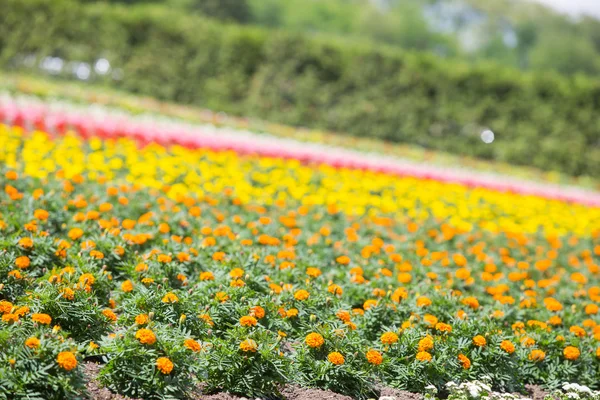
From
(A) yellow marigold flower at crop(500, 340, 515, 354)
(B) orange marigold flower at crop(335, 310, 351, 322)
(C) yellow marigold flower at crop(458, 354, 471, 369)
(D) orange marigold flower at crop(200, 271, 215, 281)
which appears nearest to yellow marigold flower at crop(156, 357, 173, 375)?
(D) orange marigold flower at crop(200, 271, 215, 281)

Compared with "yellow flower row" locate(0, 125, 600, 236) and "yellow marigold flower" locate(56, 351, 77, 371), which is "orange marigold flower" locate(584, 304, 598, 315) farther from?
"yellow marigold flower" locate(56, 351, 77, 371)

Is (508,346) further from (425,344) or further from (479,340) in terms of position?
(425,344)

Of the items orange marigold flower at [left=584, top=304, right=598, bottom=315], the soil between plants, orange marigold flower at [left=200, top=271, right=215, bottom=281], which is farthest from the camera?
orange marigold flower at [left=584, top=304, right=598, bottom=315]

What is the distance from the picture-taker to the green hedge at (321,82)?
1504 cm

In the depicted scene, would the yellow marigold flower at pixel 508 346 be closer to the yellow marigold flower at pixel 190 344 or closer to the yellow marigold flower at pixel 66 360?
the yellow marigold flower at pixel 190 344

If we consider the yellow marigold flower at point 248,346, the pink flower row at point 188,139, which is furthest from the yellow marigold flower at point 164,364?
the pink flower row at point 188,139

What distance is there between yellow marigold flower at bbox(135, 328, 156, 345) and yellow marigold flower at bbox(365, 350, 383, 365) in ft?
3.18

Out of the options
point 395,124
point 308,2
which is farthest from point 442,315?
point 308,2

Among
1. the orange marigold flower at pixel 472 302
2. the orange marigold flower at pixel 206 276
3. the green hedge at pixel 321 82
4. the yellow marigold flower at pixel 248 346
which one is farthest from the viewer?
the green hedge at pixel 321 82

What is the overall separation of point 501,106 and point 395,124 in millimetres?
2651

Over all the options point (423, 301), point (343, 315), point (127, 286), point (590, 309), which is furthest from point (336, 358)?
point (590, 309)

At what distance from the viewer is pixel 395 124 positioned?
15.1 meters

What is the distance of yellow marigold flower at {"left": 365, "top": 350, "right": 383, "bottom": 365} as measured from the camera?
2.79m

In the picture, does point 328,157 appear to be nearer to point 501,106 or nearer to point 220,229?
point 220,229
